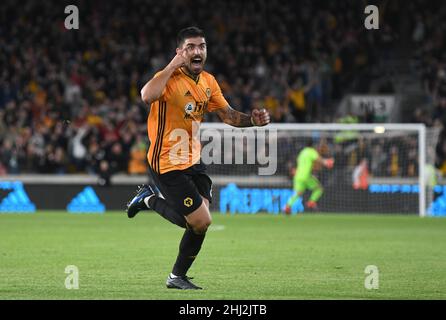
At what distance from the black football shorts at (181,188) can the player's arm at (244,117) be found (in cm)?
61

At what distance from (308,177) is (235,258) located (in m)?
10.4

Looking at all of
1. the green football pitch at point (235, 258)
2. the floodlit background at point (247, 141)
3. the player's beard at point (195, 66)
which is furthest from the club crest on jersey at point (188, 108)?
the floodlit background at point (247, 141)

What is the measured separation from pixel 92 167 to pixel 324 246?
1084 cm

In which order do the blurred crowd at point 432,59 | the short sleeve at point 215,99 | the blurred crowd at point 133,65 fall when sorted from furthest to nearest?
the blurred crowd at point 432,59 < the blurred crowd at point 133,65 < the short sleeve at point 215,99

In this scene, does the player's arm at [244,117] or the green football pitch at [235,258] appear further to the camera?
the player's arm at [244,117]

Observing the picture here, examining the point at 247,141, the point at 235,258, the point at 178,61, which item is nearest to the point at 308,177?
the point at 247,141

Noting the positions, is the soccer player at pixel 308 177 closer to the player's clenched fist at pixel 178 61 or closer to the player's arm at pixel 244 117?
the player's arm at pixel 244 117

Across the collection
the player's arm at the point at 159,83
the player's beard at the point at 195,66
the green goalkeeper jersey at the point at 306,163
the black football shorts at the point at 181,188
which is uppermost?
the player's beard at the point at 195,66

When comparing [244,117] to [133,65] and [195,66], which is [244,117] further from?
[133,65]

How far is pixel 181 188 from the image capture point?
9.24 m

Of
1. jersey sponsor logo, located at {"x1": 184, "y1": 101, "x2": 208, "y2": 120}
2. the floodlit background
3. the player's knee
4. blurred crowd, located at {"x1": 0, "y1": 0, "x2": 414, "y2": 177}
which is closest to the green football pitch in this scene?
the floodlit background

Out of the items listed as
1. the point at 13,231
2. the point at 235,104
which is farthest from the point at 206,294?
Result: the point at 235,104

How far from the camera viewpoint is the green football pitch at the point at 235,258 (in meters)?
9.20
